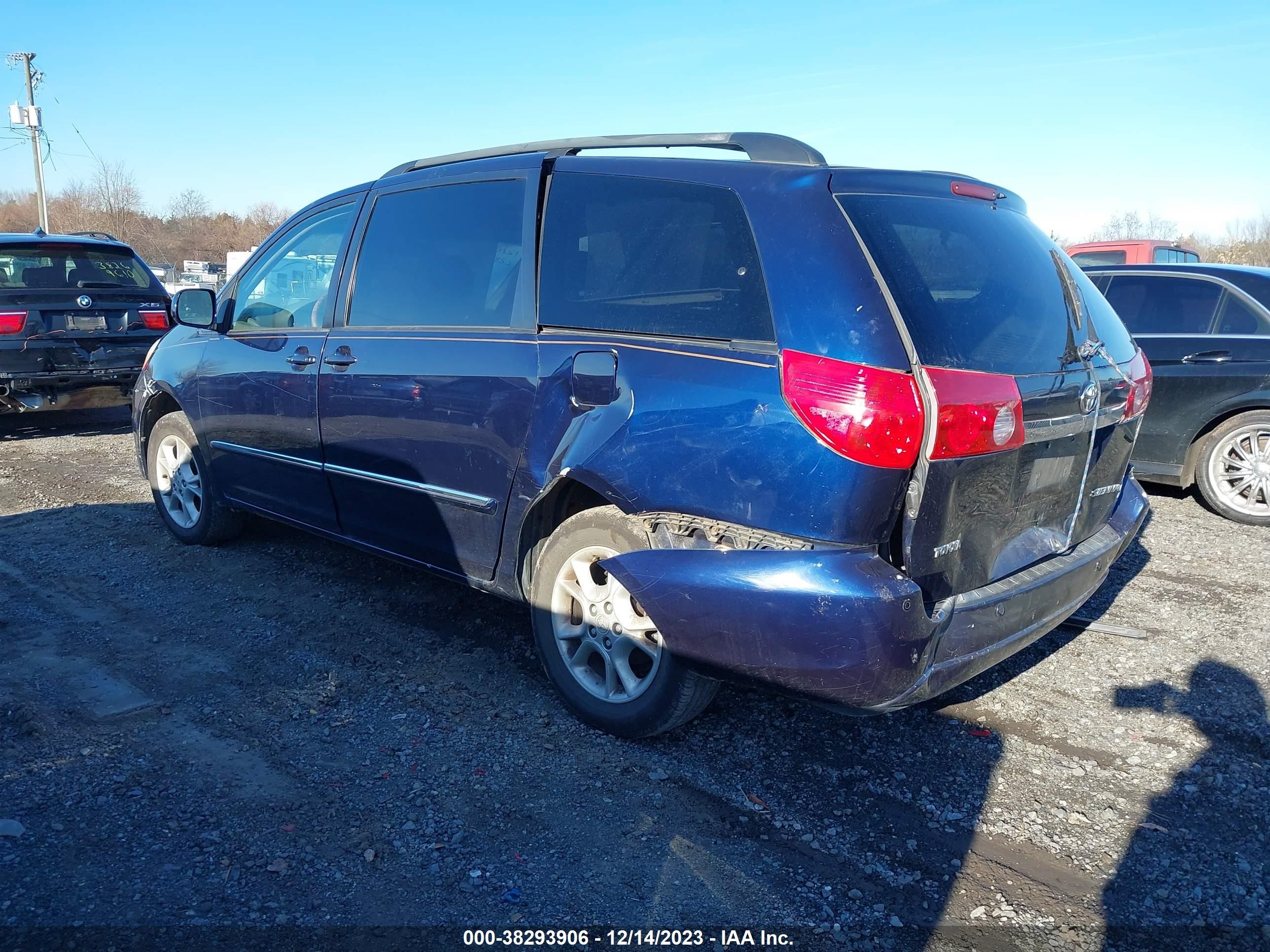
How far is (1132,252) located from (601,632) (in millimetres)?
15439

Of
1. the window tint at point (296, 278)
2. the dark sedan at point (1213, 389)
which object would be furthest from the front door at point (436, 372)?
the dark sedan at point (1213, 389)

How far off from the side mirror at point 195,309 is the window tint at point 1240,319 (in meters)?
6.58

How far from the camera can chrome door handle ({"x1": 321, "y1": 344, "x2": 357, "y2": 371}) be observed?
13.5ft

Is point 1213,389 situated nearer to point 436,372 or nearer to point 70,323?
point 436,372

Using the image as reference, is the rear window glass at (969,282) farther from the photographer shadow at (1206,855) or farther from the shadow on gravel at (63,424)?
the shadow on gravel at (63,424)

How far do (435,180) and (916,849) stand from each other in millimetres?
3153

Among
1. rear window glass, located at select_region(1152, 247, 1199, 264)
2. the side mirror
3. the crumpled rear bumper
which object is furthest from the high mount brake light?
rear window glass, located at select_region(1152, 247, 1199, 264)

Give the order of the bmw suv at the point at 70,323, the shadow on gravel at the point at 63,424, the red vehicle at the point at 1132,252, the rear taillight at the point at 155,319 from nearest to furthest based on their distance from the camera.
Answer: the bmw suv at the point at 70,323
the rear taillight at the point at 155,319
the shadow on gravel at the point at 63,424
the red vehicle at the point at 1132,252

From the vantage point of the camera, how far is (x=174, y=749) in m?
3.20

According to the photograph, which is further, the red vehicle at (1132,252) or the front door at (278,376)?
the red vehicle at (1132,252)

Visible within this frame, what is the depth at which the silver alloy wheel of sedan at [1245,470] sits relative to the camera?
6.41 meters

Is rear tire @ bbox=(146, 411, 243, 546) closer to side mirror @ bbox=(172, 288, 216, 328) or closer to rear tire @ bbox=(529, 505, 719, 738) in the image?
side mirror @ bbox=(172, 288, 216, 328)

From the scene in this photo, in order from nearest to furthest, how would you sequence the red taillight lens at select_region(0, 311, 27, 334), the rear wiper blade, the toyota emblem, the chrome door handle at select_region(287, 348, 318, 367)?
the toyota emblem, the rear wiper blade, the chrome door handle at select_region(287, 348, 318, 367), the red taillight lens at select_region(0, 311, 27, 334)

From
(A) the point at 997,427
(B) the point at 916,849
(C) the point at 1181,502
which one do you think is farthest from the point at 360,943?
(C) the point at 1181,502
